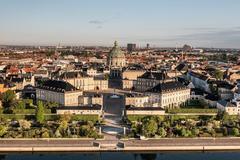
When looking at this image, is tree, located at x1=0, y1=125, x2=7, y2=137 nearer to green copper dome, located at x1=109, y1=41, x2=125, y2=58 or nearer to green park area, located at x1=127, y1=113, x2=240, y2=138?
green park area, located at x1=127, y1=113, x2=240, y2=138

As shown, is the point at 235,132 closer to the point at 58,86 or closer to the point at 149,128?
the point at 149,128

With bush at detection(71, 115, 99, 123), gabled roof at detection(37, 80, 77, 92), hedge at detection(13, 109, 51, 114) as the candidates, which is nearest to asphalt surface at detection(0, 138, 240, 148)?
bush at detection(71, 115, 99, 123)

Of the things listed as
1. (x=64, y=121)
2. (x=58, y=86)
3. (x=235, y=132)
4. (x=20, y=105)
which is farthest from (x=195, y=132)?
(x=20, y=105)

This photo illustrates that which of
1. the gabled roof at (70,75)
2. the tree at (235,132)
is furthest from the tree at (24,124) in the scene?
the gabled roof at (70,75)

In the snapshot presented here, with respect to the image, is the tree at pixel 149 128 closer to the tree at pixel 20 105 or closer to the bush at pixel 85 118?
the bush at pixel 85 118

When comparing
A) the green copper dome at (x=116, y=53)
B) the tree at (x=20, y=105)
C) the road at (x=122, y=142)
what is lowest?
the road at (x=122, y=142)

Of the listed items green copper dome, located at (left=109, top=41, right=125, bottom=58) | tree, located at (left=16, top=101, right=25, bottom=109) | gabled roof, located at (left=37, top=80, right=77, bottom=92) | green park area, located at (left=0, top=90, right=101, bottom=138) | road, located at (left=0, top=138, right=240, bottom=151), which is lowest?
road, located at (left=0, top=138, right=240, bottom=151)

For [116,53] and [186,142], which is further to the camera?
[116,53]

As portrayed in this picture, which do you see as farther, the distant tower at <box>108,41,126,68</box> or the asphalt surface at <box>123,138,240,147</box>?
the distant tower at <box>108,41,126,68</box>

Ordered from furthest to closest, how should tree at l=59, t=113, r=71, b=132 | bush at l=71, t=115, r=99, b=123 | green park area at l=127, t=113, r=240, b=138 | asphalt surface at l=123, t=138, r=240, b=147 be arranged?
1. bush at l=71, t=115, r=99, b=123
2. tree at l=59, t=113, r=71, b=132
3. green park area at l=127, t=113, r=240, b=138
4. asphalt surface at l=123, t=138, r=240, b=147

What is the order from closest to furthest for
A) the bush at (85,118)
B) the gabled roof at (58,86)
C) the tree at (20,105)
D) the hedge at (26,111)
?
the bush at (85,118)
the hedge at (26,111)
the tree at (20,105)
the gabled roof at (58,86)

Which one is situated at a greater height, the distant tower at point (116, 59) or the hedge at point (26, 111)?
the distant tower at point (116, 59)

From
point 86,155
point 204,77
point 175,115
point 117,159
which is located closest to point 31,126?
point 86,155
